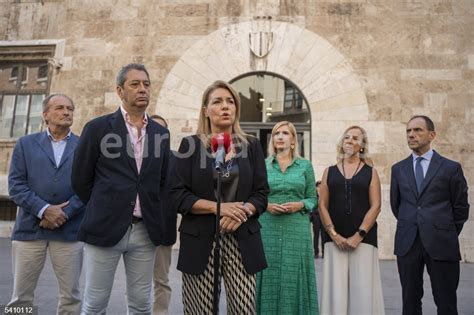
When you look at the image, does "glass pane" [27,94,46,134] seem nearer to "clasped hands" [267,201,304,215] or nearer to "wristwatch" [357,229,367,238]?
"clasped hands" [267,201,304,215]

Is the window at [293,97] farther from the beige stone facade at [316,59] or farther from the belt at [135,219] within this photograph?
the belt at [135,219]

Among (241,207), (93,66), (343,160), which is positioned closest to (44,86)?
(93,66)

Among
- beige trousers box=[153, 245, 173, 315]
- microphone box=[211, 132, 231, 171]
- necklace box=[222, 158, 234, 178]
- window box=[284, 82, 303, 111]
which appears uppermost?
window box=[284, 82, 303, 111]

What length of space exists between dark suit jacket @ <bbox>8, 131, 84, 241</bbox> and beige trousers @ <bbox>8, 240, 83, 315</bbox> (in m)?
0.09

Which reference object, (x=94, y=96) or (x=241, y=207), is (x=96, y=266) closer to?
(x=241, y=207)

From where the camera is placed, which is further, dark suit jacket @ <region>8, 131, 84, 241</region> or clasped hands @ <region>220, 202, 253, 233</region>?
dark suit jacket @ <region>8, 131, 84, 241</region>

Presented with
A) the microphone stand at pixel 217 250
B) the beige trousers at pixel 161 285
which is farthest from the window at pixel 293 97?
the microphone stand at pixel 217 250

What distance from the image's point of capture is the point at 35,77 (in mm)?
11406

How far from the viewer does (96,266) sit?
3.08 meters

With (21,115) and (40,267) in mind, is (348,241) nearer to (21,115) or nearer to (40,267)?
(40,267)

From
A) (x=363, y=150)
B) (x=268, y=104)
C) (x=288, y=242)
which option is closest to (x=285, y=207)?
(x=288, y=242)

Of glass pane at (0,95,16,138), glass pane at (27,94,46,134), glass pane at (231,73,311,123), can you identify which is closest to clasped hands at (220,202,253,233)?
glass pane at (231,73,311,123)

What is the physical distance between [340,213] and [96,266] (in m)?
2.67

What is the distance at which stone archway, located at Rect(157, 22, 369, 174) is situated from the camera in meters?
10.2
